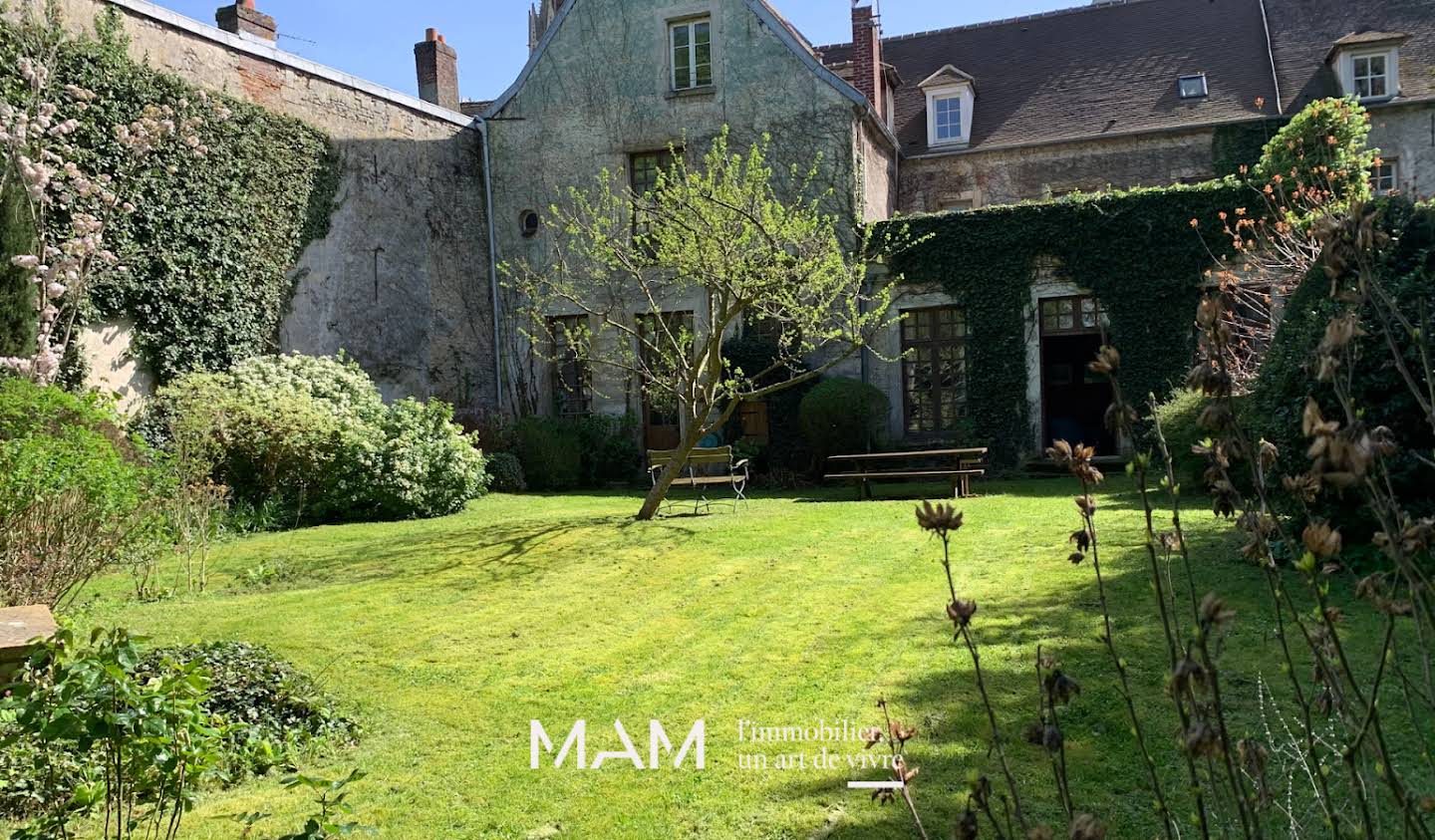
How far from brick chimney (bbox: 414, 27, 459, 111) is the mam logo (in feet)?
60.5

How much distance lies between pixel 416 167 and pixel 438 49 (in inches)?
180

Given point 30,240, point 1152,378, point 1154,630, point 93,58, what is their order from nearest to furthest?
point 1154,630
point 30,240
point 93,58
point 1152,378

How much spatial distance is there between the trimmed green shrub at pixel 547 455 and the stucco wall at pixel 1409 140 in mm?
14510

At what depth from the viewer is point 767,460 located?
1653cm

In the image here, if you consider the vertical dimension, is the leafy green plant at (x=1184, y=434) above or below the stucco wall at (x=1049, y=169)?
below

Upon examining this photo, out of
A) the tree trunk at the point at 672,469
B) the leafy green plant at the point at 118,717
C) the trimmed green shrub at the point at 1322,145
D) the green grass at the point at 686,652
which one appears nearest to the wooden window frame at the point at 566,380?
the tree trunk at the point at 672,469

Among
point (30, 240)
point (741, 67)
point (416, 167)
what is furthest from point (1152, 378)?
point (30, 240)

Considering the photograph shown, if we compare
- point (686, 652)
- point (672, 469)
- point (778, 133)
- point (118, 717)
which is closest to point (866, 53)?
point (778, 133)

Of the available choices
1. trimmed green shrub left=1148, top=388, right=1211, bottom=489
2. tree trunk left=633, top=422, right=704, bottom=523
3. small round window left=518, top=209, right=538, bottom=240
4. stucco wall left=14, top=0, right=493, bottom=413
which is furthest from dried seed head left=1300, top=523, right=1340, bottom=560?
small round window left=518, top=209, right=538, bottom=240

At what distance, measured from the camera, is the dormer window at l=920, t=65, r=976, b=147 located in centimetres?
1949

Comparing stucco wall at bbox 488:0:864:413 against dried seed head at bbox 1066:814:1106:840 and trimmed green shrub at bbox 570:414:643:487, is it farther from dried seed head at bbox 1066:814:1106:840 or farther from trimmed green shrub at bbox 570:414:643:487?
dried seed head at bbox 1066:814:1106:840

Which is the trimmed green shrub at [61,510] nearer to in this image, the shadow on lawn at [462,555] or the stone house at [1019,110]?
the shadow on lawn at [462,555]

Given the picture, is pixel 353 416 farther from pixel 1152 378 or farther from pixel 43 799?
pixel 1152 378

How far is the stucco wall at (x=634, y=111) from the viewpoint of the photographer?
1686 centimetres
